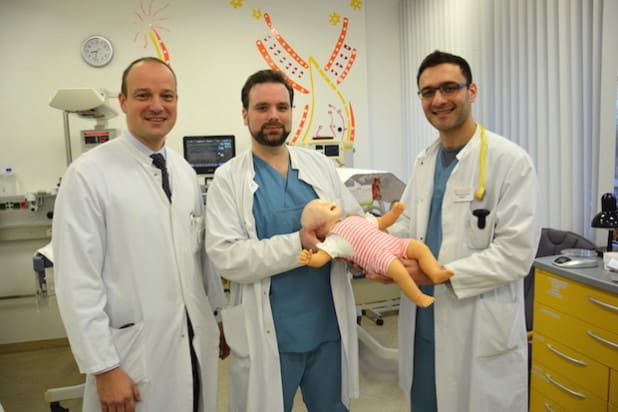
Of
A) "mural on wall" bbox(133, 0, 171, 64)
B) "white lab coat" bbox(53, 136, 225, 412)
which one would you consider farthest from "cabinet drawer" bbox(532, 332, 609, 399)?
Result: "mural on wall" bbox(133, 0, 171, 64)

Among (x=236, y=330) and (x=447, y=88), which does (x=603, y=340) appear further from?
(x=236, y=330)

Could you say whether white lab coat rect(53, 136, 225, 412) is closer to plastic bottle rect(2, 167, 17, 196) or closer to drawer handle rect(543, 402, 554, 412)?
drawer handle rect(543, 402, 554, 412)

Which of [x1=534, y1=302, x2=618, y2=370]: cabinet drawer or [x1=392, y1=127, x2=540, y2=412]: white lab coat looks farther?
[x1=534, y1=302, x2=618, y2=370]: cabinet drawer

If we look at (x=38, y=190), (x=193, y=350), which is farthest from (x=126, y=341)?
(x=38, y=190)

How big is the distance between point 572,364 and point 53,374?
10.6 ft

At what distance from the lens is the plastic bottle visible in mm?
3373

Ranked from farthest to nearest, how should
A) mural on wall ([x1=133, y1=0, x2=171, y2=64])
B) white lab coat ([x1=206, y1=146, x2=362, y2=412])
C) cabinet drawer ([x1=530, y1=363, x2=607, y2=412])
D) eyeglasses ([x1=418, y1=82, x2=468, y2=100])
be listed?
1. mural on wall ([x1=133, y1=0, x2=171, y2=64])
2. cabinet drawer ([x1=530, y1=363, x2=607, y2=412])
3. eyeglasses ([x1=418, y1=82, x2=468, y2=100])
4. white lab coat ([x1=206, y1=146, x2=362, y2=412])

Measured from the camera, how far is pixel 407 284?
1.26m

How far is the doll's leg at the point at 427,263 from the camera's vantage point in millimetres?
1289

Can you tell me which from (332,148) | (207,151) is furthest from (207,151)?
(332,148)

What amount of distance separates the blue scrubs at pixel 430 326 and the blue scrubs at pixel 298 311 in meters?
0.31

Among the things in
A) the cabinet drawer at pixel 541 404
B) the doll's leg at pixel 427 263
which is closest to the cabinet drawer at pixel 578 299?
the cabinet drawer at pixel 541 404

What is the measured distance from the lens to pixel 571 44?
2348mm

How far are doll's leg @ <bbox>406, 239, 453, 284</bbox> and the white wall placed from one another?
111 inches
